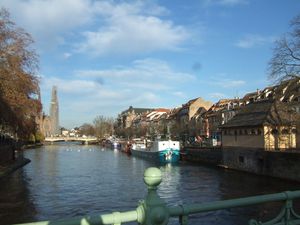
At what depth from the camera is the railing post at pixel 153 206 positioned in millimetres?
5047

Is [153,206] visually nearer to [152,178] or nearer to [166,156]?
[152,178]

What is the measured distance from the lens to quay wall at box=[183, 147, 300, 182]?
3875cm

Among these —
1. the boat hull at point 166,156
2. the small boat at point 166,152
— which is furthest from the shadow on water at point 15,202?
the small boat at point 166,152

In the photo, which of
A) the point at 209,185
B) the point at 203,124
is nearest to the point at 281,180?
the point at 209,185

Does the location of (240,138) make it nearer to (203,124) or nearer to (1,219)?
(1,219)

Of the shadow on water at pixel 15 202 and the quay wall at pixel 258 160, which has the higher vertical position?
the quay wall at pixel 258 160

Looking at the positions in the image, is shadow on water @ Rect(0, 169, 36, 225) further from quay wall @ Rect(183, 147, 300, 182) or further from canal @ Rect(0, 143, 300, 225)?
quay wall @ Rect(183, 147, 300, 182)

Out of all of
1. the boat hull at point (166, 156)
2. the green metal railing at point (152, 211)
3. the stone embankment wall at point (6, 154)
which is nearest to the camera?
the green metal railing at point (152, 211)

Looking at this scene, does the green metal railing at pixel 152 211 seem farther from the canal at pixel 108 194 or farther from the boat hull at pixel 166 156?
the boat hull at pixel 166 156

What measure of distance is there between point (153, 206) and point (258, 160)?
4287cm

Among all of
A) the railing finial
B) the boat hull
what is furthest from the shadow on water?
the boat hull

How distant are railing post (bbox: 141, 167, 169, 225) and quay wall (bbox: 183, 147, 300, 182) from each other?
3451 cm

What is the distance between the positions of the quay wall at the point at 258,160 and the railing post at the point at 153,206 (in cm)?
3451

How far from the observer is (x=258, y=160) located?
46312 mm
